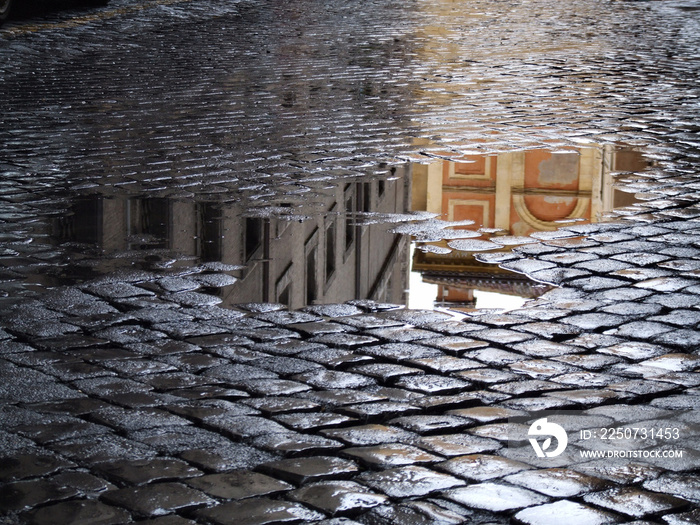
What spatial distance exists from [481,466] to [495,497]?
0.66 ft

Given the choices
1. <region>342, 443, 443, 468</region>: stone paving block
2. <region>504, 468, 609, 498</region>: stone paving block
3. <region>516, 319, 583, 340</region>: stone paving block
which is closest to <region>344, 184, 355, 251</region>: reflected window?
<region>516, 319, 583, 340</region>: stone paving block

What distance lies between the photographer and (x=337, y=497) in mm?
2744

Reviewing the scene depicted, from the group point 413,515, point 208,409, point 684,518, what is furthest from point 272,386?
point 684,518

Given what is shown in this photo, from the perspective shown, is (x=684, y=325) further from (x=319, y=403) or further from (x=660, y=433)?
(x=319, y=403)

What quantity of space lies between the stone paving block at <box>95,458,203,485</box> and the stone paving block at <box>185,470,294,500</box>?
56 millimetres

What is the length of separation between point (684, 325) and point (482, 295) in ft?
2.92

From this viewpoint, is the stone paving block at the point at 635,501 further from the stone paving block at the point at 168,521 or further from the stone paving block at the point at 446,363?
the stone paving block at the point at 446,363

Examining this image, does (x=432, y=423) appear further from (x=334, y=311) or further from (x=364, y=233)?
(x=364, y=233)

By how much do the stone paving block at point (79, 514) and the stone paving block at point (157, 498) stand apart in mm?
34

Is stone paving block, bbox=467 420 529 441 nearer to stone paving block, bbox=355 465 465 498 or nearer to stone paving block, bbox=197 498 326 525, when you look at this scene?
stone paving block, bbox=355 465 465 498

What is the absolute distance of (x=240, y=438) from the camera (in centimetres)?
316

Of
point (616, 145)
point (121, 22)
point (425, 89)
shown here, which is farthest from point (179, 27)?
point (616, 145)

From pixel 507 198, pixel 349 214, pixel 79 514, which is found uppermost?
pixel 507 198

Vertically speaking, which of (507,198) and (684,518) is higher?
(507,198)
